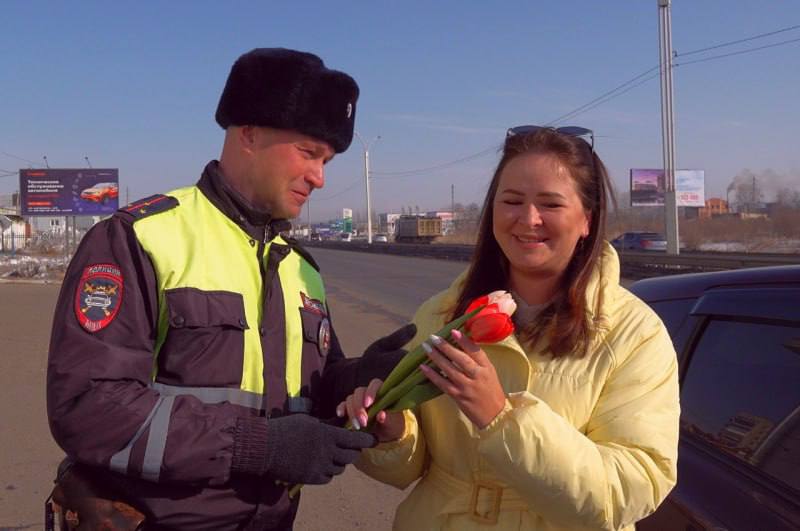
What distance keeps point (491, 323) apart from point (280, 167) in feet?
2.86

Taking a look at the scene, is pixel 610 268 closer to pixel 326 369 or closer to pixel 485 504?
pixel 485 504

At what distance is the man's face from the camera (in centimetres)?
221

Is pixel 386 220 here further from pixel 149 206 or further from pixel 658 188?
pixel 149 206

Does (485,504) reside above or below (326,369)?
below

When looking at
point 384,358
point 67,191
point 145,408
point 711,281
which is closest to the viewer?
point 145,408

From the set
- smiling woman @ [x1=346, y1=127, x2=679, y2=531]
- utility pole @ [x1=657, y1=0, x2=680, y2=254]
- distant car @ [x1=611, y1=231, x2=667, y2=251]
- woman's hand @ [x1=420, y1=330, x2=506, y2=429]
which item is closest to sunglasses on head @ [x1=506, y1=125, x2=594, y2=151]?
smiling woman @ [x1=346, y1=127, x2=679, y2=531]

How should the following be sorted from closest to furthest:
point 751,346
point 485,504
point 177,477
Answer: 1. point 177,477
2. point 485,504
3. point 751,346

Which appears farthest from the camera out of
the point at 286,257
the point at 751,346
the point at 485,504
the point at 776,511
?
the point at 751,346

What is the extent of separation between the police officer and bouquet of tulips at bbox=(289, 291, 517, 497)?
138 mm

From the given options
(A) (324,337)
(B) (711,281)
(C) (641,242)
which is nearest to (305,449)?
(A) (324,337)

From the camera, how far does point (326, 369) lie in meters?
2.46

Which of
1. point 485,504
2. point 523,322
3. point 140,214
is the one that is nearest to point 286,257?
point 140,214

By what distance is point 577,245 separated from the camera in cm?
220

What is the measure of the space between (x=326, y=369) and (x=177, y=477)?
2.35ft
